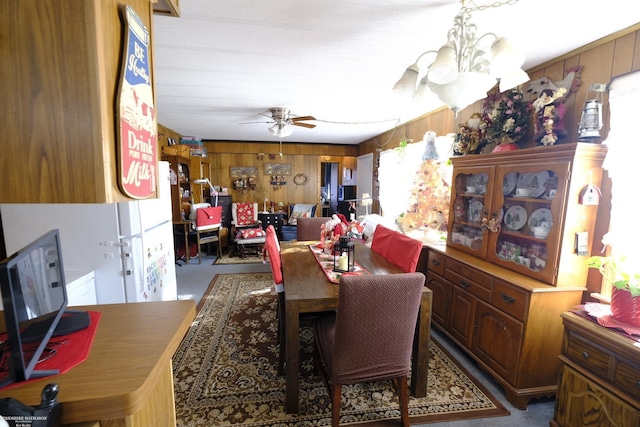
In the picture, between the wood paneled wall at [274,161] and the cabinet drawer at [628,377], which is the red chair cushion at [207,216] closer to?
the wood paneled wall at [274,161]

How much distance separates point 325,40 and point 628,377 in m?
2.31

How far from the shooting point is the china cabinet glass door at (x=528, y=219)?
165 cm

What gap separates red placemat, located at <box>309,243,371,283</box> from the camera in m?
1.86

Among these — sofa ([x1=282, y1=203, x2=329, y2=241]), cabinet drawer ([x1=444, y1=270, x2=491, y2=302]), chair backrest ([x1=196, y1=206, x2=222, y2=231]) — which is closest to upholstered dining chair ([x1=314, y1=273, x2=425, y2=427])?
cabinet drawer ([x1=444, y1=270, x2=491, y2=302])

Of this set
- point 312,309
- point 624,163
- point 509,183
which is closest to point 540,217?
point 509,183

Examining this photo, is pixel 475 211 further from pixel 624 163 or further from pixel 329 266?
pixel 329 266

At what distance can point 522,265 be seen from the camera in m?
1.84

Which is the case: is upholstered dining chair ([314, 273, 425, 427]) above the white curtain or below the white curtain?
below

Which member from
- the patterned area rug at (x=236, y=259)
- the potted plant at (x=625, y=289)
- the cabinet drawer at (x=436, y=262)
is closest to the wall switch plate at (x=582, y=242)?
the potted plant at (x=625, y=289)

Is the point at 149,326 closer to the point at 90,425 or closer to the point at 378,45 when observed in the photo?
the point at 90,425

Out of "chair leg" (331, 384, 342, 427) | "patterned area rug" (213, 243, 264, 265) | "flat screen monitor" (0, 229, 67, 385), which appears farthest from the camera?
"patterned area rug" (213, 243, 264, 265)

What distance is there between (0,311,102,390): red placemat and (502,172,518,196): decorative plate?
2.43m

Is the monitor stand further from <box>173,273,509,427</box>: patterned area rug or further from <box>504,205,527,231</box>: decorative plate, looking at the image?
<box>504,205,527,231</box>: decorative plate

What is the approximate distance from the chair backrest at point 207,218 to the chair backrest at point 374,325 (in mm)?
3614
